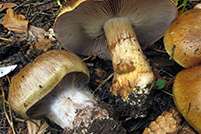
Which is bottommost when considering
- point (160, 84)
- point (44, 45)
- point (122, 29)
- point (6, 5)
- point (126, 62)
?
point (160, 84)

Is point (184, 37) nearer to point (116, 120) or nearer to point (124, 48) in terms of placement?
point (124, 48)

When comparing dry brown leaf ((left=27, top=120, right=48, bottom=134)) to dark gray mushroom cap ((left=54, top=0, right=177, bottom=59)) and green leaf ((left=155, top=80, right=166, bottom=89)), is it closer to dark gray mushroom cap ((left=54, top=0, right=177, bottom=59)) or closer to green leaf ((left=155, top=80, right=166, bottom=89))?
dark gray mushroom cap ((left=54, top=0, right=177, bottom=59))

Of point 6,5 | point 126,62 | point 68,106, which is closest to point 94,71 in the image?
point 126,62

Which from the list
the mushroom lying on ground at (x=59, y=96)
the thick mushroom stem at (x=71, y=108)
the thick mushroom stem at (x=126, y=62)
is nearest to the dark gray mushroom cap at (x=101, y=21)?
the thick mushroom stem at (x=126, y=62)

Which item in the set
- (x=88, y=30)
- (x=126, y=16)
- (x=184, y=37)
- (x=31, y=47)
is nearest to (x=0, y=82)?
(x=31, y=47)

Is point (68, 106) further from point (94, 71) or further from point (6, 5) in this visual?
point (6, 5)

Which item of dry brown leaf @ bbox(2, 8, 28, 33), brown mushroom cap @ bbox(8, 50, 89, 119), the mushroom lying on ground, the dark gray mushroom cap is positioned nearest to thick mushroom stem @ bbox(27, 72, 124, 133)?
the mushroom lying on ground
